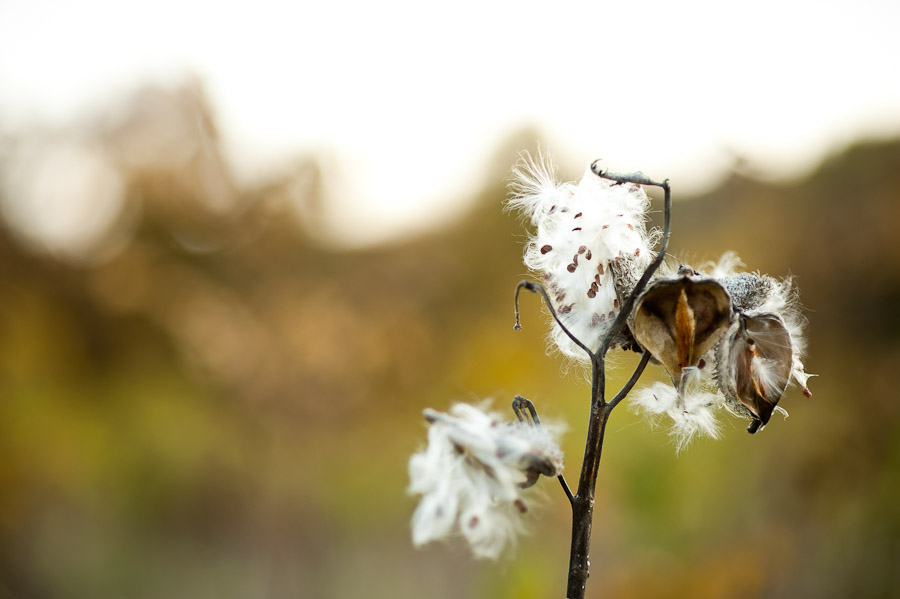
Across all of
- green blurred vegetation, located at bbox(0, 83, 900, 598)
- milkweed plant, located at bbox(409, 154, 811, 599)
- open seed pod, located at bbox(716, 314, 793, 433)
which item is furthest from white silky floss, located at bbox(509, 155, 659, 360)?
green blurred vegetation, located at bbox(0, 83, 900, 598)

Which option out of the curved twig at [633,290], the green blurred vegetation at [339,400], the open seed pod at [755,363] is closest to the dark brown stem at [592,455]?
the curved twig at [633,290]

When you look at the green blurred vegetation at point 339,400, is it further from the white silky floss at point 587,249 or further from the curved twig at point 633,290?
the curved twig at point 633,290

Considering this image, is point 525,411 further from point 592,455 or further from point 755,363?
point 755,363

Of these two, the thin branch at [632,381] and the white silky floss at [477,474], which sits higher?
the thin branch at [632,381]

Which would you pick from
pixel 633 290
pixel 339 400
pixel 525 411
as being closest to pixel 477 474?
pixel 525 411

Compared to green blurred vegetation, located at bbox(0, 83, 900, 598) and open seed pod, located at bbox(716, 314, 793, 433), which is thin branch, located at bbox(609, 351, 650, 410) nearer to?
open seed pod, located at bbox(716, 314, 793, 433)

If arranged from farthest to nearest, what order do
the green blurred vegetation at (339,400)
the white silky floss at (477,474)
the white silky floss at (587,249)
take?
1. the green blurred vegetation at (339,400)
2. the white silky floss at (587,249)
3. the white silky floss at (477,474)

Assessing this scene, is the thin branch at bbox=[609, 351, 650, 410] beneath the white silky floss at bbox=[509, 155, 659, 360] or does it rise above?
beneath

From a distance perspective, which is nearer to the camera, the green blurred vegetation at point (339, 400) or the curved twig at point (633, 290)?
the curved twig at point (633, 290)
